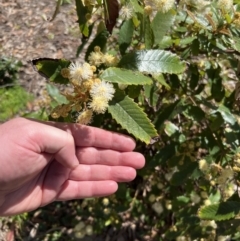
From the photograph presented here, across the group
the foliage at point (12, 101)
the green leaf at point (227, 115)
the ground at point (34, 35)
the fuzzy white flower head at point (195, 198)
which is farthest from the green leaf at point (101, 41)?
the ground at point (34, 35)

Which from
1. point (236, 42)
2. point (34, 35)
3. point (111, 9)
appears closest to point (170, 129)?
point (236, 42)

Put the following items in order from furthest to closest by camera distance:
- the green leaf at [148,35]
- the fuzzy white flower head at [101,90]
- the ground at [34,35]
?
the ground at [34,35], the green leaf at [148,35], the fuzzy white flower head at [101,90]

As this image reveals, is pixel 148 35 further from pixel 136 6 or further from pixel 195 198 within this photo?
pixel 195 198

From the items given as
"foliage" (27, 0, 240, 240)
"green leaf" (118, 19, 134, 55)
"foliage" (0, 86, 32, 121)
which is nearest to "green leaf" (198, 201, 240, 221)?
"foliage" (27, 0, 240, 240)

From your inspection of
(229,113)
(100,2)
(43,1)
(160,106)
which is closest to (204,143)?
(229,113)

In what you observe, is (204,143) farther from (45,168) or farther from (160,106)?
(45,168)

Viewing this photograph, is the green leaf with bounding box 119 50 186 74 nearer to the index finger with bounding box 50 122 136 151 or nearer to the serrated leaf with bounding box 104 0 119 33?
the serrated leaf with bounding box 104 0 119 33

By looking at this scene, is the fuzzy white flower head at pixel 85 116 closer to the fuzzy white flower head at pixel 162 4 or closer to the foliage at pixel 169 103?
the foliage at pixel 169 103
